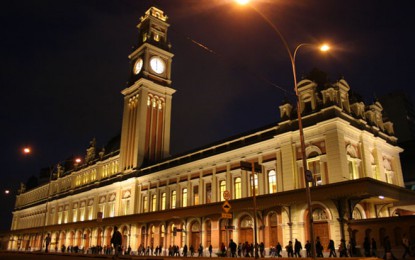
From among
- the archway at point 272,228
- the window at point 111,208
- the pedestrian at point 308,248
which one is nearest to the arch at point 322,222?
the pedestrian at point 308,248

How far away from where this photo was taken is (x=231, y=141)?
39188 millimetres

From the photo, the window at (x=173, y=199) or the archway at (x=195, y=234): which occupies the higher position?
the window at (x=173, y=199)

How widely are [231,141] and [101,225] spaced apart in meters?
25.8

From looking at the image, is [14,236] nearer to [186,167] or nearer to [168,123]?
[168,123]

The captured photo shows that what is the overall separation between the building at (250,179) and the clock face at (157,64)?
7.2 inches

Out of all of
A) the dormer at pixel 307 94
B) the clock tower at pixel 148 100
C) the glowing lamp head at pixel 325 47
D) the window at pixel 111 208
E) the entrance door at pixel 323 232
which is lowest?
the entrance door at pixel 323 232

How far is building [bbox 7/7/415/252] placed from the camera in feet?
92.1

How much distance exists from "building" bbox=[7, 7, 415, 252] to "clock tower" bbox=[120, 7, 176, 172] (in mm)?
175

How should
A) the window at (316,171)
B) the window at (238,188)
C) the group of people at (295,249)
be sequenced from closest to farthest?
the group of people at (295,249)
the window at (316,171)
the window at (238,188)

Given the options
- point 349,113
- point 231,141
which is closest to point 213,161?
point 231,141

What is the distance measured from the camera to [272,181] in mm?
33969

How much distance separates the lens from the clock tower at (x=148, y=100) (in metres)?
56.3

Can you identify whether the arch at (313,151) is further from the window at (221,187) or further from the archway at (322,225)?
the window at (221,187)

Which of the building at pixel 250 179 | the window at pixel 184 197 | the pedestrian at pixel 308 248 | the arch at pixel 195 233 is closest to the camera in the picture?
the pedestrian at pixel 308 248
